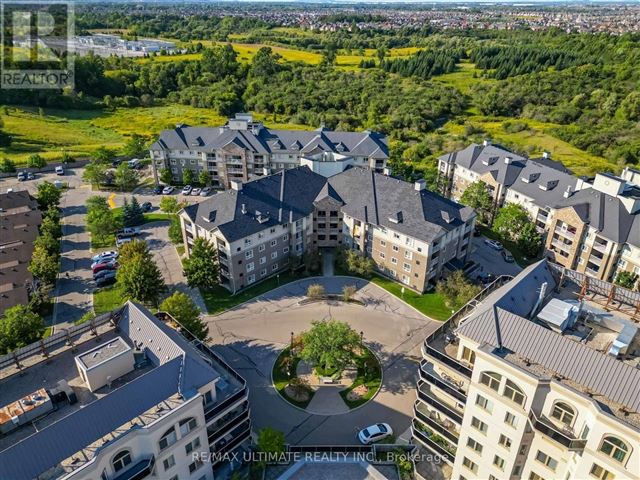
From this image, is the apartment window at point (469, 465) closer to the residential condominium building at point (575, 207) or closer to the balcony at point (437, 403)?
the balcony at point (437, 403)

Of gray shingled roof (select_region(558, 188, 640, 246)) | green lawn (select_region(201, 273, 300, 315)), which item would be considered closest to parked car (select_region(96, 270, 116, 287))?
green lawn (select_region(201, 273, 300, 315))

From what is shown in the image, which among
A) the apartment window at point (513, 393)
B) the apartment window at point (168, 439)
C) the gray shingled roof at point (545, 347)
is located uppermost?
the gray shingled roof at point (545, 347)

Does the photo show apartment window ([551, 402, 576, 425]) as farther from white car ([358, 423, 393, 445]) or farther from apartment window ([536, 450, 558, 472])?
white car ([358, 423, 393, 445])

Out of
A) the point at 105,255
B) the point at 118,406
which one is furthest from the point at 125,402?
the point at 105,255

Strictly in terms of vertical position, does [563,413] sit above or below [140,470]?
above

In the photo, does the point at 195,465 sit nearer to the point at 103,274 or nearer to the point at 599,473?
the point at 599,473

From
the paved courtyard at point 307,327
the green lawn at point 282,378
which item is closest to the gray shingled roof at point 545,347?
the paved courtyard at point 307,327

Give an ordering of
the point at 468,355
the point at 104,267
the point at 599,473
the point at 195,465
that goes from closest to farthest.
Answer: the point at 599,473, the point at 468,355, the point at 195,465, the point at 104,267
